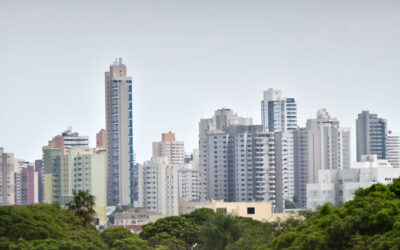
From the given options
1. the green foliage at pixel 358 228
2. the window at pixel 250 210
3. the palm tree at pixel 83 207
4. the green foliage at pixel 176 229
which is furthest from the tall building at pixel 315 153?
the green foliage at pixel 358 228

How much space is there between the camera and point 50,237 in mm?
42438

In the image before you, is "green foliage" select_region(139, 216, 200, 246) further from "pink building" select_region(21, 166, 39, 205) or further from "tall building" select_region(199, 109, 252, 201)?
"pink building" select_region(21, 166, 39, 205)

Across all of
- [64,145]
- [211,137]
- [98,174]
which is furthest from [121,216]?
[64,145]

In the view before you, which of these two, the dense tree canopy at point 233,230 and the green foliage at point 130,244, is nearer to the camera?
the dense tree canopy at point 233,230

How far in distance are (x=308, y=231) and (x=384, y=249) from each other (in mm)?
4825

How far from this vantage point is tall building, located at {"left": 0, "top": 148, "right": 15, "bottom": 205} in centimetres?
17638

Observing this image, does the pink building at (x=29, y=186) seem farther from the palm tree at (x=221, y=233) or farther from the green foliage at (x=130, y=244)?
the palm tree at (x=221, y=233)

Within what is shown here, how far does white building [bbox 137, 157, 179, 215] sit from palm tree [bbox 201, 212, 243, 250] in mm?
88473

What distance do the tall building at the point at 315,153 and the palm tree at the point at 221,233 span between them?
351 ft

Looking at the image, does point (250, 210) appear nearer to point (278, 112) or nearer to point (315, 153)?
point (315, 153)

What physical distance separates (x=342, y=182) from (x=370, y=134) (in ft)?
215

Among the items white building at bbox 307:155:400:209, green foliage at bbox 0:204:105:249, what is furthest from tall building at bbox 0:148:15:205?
green foliage at bbox 0:204:105:249

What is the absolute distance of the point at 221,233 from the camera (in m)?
42.0

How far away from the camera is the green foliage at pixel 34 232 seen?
40.5m
